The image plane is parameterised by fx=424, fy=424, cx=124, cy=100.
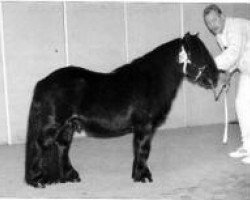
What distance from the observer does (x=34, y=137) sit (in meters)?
3.87

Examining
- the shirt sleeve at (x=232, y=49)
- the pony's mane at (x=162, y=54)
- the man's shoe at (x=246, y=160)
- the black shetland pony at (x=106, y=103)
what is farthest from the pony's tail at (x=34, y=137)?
the man's shoe at (x=246, y=160)

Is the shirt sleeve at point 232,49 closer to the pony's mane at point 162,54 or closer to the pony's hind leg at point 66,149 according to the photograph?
the pony's mane at point 162,54

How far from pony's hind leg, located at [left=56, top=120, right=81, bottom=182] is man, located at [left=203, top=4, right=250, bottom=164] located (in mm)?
1685

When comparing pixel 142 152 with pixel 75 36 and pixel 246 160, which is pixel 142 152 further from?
pixel 75 36

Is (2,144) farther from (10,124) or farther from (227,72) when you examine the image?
(227,72)

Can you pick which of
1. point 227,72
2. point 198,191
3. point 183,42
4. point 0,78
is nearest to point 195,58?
point 183,42

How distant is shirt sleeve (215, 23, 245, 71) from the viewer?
4449mm

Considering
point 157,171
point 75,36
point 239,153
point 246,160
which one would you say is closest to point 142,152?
point 157,171

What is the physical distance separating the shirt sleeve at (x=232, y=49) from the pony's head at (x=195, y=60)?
0.32 m

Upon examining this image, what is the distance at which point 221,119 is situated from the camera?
7.25 metres

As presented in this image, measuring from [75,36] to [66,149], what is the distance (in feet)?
8.35

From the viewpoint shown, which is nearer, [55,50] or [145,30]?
[55,50]

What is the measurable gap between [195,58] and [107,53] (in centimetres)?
259

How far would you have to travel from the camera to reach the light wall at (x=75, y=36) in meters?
6.01
